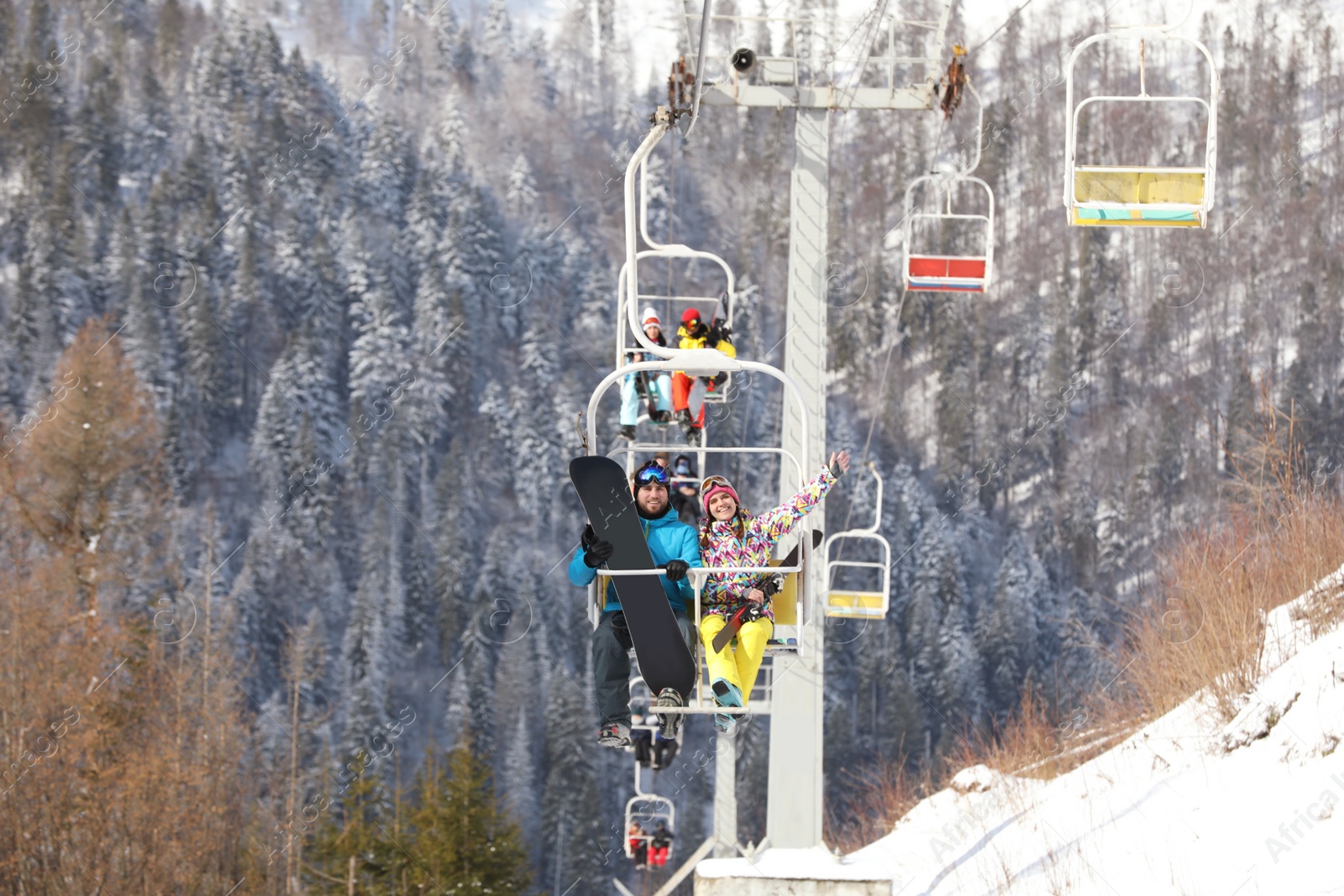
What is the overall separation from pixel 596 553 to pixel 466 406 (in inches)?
2607

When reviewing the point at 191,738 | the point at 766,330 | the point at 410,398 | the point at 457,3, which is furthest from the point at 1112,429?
the point at 457,3

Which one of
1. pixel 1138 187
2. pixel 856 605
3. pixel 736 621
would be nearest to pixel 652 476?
pixel 736 621

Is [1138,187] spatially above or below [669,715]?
above

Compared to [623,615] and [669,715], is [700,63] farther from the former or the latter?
[669,715]

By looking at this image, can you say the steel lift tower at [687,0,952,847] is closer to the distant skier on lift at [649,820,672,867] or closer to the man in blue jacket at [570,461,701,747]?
the man in blue jacket at [570,461,701,747]

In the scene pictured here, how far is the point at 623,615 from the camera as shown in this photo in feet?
17.9

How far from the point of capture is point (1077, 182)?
5.90m

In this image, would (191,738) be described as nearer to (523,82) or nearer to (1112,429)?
(1112,429)

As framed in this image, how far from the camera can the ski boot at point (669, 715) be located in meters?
5.28

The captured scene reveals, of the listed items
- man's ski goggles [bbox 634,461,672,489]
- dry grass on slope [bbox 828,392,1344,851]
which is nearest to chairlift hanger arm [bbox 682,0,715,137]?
man's ski goggles [bbox 634,461,672,489]

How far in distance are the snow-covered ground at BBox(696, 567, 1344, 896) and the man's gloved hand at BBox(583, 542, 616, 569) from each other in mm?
2033

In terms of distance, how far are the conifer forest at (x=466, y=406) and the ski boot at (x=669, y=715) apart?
50.7 ft

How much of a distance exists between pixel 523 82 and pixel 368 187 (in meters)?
29.7

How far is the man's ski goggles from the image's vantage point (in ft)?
18.2
